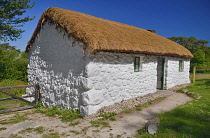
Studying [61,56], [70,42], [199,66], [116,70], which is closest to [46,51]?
[61,56]

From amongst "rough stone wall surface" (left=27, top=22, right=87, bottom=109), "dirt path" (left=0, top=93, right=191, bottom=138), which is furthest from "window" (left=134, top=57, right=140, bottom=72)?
"rough stone wall surface" (left=27, top=22, right=87, bottom=109)

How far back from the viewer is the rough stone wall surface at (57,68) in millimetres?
5820

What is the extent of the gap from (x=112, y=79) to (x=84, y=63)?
143 centimetres

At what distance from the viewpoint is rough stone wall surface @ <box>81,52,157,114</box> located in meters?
5.51

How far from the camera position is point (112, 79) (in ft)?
20.8

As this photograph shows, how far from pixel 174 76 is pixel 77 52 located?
25.5 feet

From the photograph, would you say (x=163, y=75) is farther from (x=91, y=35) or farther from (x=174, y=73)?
(x=91, y=35)

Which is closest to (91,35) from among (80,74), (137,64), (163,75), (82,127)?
(80,74)

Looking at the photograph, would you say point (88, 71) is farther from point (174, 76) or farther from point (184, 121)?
point (174, 76)

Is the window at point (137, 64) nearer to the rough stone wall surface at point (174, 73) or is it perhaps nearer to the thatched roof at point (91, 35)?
the thatched roof at point (91, 35)

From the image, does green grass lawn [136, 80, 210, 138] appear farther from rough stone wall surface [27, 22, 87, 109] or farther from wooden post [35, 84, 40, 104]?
wooden post [35, 84, 40, 104]

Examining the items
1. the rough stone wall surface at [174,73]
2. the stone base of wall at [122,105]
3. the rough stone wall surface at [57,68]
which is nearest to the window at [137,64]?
the stone base of wall at [122,105]

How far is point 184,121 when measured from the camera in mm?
4816

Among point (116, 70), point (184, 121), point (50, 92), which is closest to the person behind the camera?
point (184, 121)
